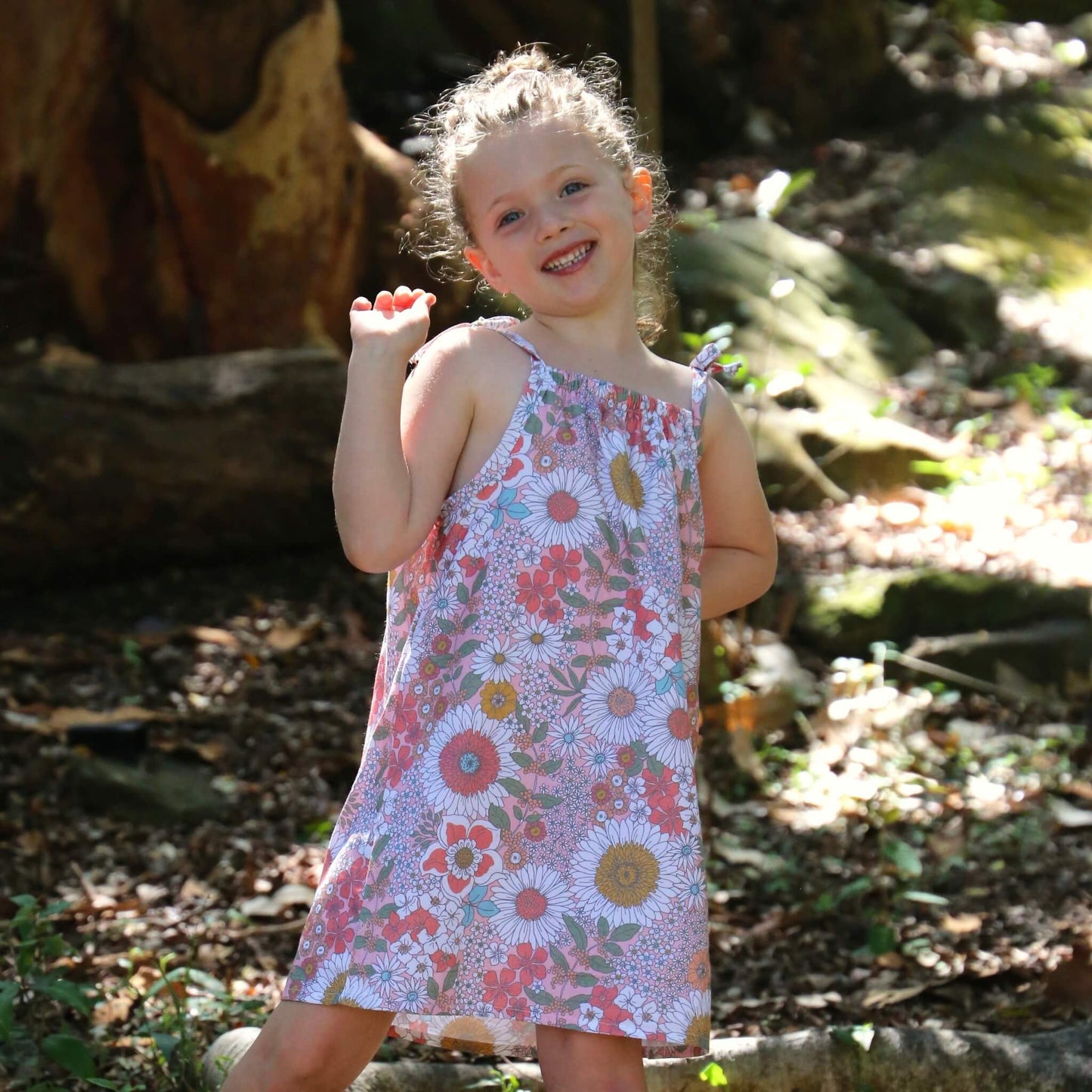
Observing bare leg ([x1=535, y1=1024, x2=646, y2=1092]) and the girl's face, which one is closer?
bare leg ([x1=535, y1=1024, x2=646, y2=1092])

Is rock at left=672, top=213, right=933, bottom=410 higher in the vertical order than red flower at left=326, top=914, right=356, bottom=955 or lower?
lower

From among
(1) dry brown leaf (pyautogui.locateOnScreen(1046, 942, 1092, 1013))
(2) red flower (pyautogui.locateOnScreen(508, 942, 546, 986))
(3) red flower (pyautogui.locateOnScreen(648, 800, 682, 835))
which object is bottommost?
(1) dry brown leaf (pyautogui.locateOnScreen(1046, 942, 1092, 1013))

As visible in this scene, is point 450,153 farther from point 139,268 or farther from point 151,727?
point 139,268

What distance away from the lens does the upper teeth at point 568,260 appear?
2.29 meters

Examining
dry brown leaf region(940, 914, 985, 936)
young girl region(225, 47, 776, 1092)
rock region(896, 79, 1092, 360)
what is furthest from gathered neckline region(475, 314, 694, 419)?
rock region(896, 79, 1092, 360)

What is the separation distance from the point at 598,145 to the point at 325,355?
3.29 m

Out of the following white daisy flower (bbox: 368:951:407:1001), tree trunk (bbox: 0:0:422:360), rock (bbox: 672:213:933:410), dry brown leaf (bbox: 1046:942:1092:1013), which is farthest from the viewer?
rock (bbox: 672:213:933:410)

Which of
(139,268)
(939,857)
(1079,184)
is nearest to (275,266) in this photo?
(139,268)

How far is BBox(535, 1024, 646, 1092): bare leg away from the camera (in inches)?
81.0

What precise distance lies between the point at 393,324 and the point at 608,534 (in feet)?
1.37

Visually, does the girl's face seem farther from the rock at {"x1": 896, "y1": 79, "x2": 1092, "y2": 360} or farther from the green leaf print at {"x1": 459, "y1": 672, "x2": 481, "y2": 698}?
the rock at {"x1": 896, "y1": 79, "x2": 1092, "y2": 360}

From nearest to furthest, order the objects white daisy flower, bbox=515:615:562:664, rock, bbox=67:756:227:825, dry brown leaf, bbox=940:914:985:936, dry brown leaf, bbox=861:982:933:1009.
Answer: white daisy flower, bbox=515:615:562:664 < dry brown leaf, bbox=861:982:933:1009 < dry brown leaf, bbox=940:914:985:936 < rock, bbox=67:756:227:825

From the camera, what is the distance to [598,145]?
2.34 meters

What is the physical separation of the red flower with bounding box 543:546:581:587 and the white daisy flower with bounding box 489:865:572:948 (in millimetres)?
396
